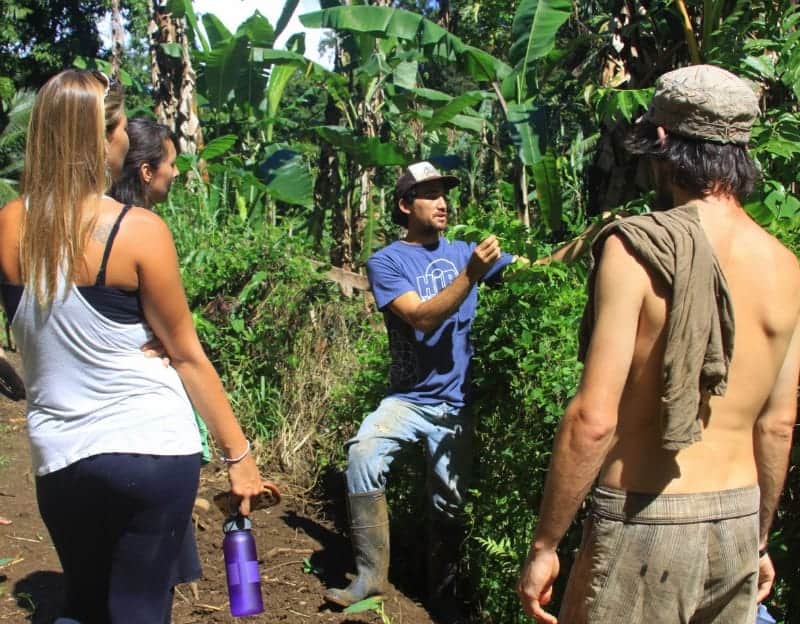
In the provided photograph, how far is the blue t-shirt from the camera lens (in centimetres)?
450

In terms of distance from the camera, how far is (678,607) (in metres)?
2.24

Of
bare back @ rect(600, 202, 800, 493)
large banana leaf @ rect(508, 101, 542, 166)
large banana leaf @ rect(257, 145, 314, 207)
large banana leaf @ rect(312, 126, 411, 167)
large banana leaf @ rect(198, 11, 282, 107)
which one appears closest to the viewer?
bare back @ rect(600, 202, 800, 493)

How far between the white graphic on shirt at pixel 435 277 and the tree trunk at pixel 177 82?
727cm

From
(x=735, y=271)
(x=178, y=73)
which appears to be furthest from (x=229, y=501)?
(x=178, y=73)

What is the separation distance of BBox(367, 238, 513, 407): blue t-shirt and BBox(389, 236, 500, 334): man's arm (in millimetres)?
71

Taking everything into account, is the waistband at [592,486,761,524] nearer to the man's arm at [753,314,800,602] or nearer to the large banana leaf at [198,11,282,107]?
the man's arm at [753,314,800,602]

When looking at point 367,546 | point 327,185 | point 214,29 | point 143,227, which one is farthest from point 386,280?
point 214,29

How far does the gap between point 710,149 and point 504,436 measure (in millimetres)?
2293

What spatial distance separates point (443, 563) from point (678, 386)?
2934mm

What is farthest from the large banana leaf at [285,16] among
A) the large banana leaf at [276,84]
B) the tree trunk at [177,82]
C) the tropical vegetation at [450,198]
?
the tree trunk at [177,82]

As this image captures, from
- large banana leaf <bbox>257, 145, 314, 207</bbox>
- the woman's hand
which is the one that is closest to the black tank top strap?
the woman's hand

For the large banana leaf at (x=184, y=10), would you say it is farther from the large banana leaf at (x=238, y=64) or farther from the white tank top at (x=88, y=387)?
the white tank top at (x=88, y=387)

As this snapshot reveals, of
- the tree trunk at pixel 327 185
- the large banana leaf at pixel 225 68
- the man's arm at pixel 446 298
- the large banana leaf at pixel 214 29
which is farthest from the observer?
the large banana leaf at pixel 214 29

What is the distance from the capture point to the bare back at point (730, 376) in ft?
7.23
